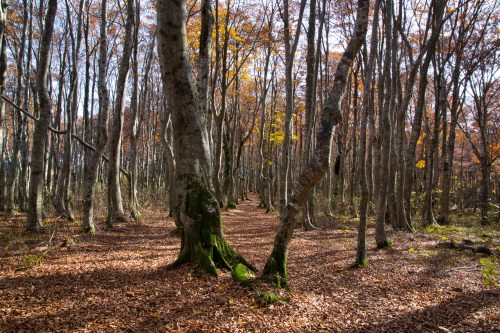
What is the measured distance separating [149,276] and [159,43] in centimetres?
344

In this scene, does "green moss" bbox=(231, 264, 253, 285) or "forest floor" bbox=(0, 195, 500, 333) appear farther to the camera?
"green moss" bbox=(231, 264, 253, 285)

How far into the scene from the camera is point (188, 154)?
515 cm

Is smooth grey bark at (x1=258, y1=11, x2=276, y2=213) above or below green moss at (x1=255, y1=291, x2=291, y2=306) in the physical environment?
above

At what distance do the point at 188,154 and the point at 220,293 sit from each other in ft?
6.84

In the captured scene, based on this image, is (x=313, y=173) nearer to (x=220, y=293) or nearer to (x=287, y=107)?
(x=220, y=293)

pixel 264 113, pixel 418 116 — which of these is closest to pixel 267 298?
pixel 418 116

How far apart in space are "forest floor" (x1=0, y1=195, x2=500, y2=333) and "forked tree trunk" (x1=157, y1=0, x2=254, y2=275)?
0.38 metres

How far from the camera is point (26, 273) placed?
4953 mm

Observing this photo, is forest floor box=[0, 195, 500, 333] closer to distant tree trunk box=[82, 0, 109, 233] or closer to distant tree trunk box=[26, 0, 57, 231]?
distant tree trunk box=[26, 0, 57, 231]

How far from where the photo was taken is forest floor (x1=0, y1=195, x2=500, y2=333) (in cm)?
361

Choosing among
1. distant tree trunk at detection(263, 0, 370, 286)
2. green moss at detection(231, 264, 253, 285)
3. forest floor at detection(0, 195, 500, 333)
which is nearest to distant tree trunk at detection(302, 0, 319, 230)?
forest floor at detection(0, 195, 500, 333)

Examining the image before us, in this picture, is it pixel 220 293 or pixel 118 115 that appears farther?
pixel 118 115

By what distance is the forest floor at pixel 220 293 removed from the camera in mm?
3605

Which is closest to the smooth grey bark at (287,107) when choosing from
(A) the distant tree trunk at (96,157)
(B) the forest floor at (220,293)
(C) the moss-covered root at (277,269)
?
(B) the forest floor at (220,293)
